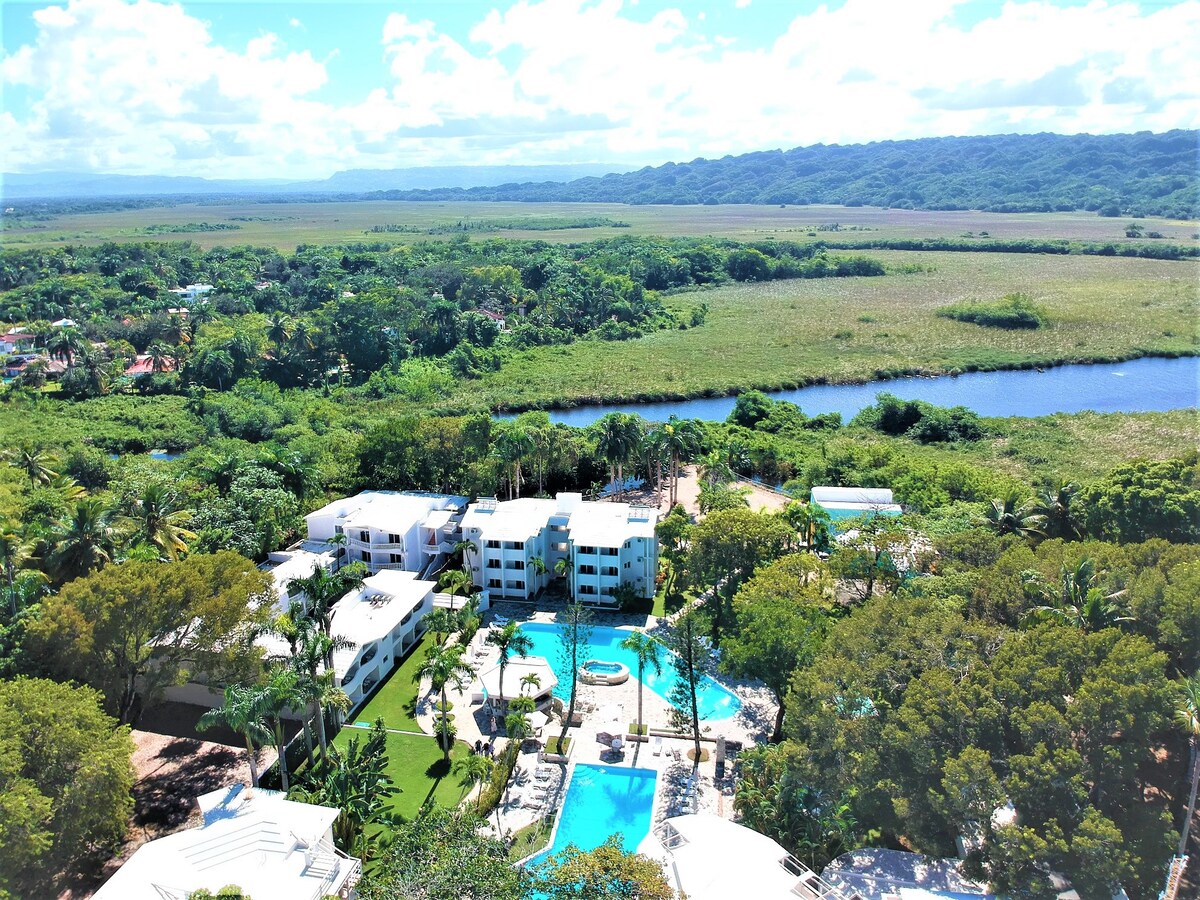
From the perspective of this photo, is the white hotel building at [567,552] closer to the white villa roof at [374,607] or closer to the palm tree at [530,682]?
the white villa roof at [374,607]

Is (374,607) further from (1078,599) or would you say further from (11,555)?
(1078,599)

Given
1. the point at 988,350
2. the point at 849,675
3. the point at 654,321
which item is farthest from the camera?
the point at 654,321

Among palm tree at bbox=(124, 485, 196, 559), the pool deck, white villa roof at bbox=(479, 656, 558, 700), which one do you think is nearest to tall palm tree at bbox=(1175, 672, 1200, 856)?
the pool deck

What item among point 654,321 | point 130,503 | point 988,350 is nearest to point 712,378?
point 654,321

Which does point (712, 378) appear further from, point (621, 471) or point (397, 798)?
point (397, 798)

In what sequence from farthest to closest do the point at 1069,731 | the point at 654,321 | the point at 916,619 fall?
the point at 654,321 < the point at 916,619 < the point at 1069,731

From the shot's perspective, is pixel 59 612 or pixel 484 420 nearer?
pixel 59 612

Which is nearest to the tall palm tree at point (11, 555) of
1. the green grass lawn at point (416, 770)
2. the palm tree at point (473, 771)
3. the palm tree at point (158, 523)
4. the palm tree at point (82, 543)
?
the palm tree at point (82, 543)
